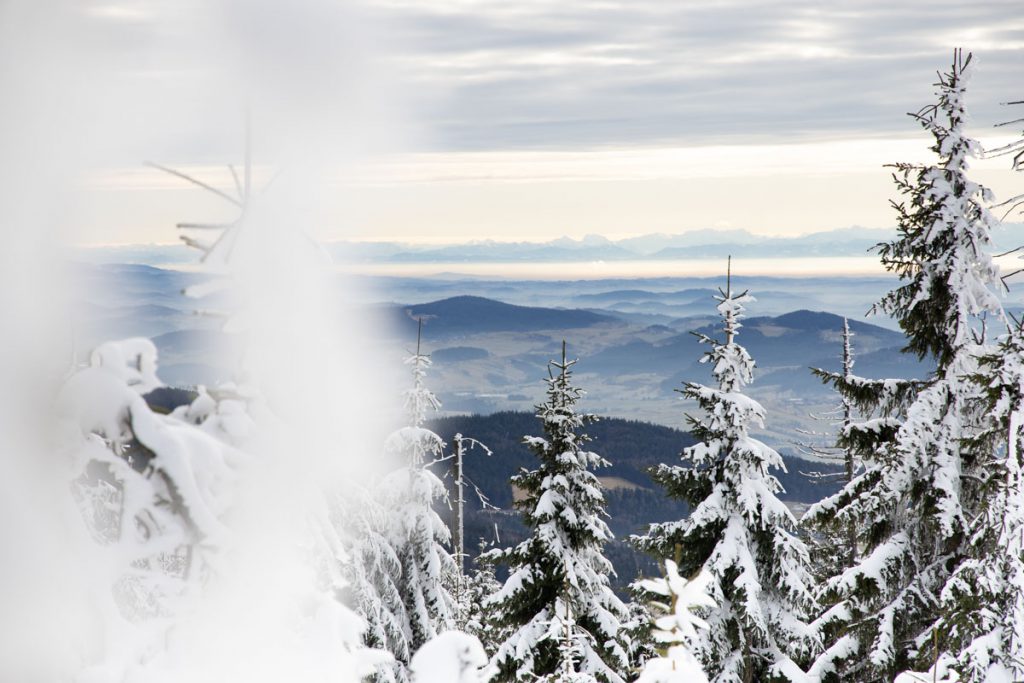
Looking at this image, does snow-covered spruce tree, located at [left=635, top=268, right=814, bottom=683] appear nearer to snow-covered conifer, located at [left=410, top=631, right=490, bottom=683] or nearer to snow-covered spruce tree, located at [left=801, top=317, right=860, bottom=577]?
snow-covered spruce tree, located at [left=801, top=317, right=860, bottom=577]

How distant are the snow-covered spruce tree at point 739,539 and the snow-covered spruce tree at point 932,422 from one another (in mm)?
1092

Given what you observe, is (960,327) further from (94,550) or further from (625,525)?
(625,525)

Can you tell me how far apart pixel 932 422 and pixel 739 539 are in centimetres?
323

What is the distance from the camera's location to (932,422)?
1209 centimetres

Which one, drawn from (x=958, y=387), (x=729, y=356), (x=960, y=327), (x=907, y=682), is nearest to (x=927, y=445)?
(x=958, y=387)

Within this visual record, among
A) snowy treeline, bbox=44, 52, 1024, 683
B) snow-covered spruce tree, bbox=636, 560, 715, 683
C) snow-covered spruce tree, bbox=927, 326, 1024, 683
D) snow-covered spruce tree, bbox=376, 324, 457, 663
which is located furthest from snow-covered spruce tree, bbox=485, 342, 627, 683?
snow-covered spruce tree, bbox=636, 560, 715, 683

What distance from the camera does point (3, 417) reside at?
1.62m

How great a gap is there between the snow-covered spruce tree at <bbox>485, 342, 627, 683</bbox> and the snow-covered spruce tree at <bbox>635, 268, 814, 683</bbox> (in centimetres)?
209

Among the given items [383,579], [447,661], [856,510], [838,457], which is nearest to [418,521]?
[383,579]

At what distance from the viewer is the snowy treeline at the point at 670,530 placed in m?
1.78

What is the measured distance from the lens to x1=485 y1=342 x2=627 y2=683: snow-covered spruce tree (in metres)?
15.7

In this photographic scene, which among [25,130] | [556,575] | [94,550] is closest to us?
[25,130]

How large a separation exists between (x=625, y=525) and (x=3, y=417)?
19469cm

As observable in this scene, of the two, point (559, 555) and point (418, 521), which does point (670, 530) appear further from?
point (418, 521)
